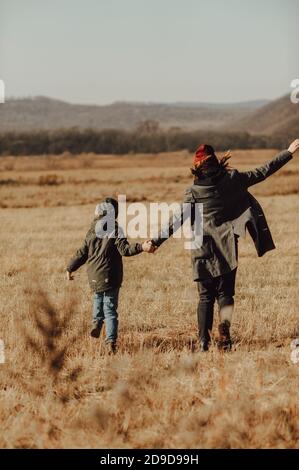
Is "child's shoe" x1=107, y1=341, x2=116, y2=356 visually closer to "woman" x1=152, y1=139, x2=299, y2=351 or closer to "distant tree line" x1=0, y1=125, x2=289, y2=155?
"woman" x1=152, y1=139, x2=299, y2=351

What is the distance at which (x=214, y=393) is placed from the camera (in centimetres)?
516

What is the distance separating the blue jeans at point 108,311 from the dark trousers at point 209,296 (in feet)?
2.53

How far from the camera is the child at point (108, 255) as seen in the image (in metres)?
6.53

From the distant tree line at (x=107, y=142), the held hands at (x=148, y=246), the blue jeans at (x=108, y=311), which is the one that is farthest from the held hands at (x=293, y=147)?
the distant tree line at (x=107, y=142)

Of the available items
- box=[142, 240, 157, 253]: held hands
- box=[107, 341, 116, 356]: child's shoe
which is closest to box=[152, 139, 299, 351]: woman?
box=[142, 240, 157, 253]: held hands

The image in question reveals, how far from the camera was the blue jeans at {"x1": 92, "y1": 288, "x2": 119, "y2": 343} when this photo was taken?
21.4 feet

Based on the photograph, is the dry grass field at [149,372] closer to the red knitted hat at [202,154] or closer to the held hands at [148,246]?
the held hands at [148,246]

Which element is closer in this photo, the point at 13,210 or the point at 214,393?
the point at 214,393

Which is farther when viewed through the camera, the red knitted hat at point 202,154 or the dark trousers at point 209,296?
the dark trousers at point 209,296

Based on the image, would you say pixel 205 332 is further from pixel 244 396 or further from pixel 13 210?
pixel 13 210

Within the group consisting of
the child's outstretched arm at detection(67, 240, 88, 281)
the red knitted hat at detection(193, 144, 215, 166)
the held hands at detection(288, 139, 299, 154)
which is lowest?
the child's outstretched arm at detection(67, 240, 88, 281)
